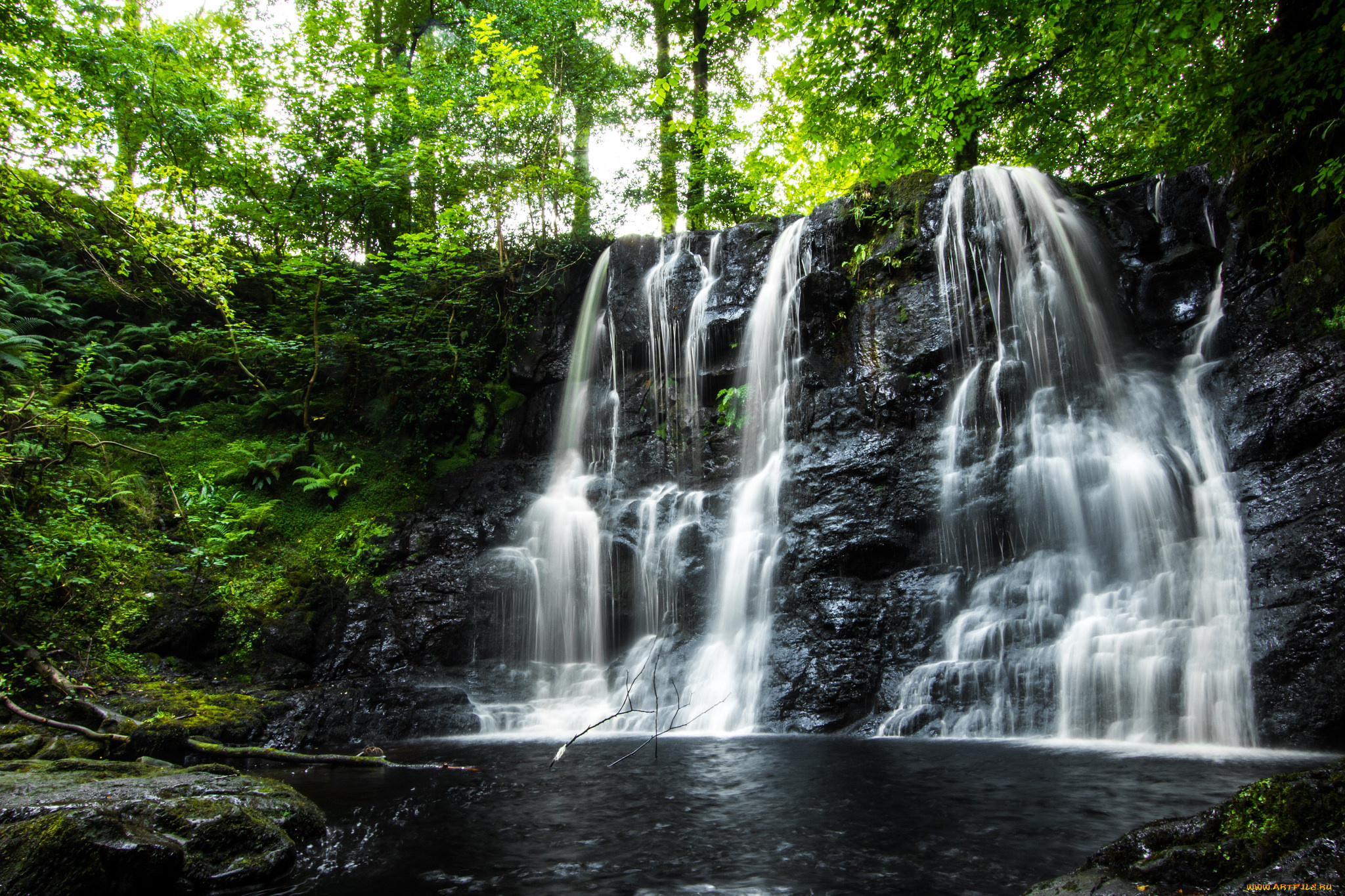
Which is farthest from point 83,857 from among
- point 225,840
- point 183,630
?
point 183,630

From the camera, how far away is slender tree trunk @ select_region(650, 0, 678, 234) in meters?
16.4

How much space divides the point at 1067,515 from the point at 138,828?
341 inches

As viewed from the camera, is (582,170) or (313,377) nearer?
(313,377)

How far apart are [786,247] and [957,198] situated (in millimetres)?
2940

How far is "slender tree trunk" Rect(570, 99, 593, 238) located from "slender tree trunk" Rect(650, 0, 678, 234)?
183 centimetres

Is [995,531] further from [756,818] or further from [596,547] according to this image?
[596,547]

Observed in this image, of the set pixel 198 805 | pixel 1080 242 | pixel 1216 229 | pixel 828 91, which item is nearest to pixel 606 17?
pixel 828 91

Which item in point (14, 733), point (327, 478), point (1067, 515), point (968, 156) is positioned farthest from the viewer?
point (968, 156)

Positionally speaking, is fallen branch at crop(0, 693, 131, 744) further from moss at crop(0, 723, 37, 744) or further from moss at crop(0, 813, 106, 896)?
moss at crop(0, 813, 106, 896)

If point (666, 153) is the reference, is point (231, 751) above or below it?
below

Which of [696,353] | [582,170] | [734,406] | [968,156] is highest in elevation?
[582,170]

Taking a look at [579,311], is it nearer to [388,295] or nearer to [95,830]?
[388,295]

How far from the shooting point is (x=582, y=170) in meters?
16.6

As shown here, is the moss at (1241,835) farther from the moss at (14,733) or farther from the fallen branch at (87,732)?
the moss at (14,733)
